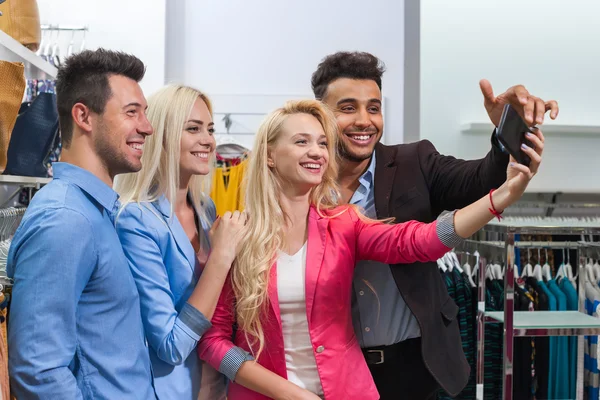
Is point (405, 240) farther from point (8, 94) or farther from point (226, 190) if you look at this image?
point (226, 190)

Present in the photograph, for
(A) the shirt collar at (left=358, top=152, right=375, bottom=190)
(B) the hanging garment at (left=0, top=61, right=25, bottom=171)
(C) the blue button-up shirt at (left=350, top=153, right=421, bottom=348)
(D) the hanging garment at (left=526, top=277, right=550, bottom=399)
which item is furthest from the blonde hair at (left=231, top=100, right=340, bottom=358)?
(D) the hanging garment at (left=526, top=277, right=550, bottom=399)

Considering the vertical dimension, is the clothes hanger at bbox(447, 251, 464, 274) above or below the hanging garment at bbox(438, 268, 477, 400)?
above

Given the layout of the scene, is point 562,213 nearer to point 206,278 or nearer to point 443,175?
point 443,175

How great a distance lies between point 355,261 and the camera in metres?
2.22

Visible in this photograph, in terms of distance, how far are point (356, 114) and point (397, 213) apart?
1.28 feet

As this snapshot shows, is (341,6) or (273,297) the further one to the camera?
(341,6)

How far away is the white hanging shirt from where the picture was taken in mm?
2020

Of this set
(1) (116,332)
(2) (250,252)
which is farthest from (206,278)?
(1) (116,332)

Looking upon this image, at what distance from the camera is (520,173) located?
1837 mm

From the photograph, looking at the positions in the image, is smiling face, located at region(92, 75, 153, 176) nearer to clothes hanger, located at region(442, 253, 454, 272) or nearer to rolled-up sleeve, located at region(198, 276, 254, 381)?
rolled-up sleeve, located at region(198, 276, 254, 381)

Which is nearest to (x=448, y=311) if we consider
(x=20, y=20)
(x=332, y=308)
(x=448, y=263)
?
(x=332, y=308)

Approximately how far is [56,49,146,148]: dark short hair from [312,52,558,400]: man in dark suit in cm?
87

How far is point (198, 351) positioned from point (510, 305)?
1570 mm

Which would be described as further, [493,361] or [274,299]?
[493,361]
